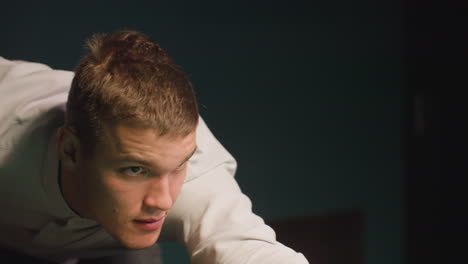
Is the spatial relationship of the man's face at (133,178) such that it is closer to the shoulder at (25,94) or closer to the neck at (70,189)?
the neck at (70,189)

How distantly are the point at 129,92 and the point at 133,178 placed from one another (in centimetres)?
17

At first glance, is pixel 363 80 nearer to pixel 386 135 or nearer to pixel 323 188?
pixel 386 135

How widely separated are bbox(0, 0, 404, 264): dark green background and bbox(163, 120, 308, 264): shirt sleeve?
0.82 meters

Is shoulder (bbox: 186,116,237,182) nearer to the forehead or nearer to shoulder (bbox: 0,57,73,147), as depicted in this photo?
the forehead

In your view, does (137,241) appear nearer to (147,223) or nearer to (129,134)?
(147,223)

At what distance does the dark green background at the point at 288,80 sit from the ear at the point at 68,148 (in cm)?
83

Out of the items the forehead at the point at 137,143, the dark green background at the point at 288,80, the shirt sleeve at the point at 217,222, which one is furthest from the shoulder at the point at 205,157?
A: the dark green background at the point at 288,80

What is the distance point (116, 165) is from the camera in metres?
1.16

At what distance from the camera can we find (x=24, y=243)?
1.52 metres

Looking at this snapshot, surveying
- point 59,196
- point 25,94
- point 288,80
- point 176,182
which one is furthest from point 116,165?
point 288,80

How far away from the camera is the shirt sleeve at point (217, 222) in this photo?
1.26 m

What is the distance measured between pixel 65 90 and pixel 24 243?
41cm

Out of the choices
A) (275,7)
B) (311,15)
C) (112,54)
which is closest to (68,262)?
(112,54)

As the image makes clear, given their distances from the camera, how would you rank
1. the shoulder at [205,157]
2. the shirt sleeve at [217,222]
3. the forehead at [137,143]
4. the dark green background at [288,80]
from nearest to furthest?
the forehead at [137,143]
the shirt sleeve at [217,222]
the shoulder at [205,157]
the dark green background at [288,80]
